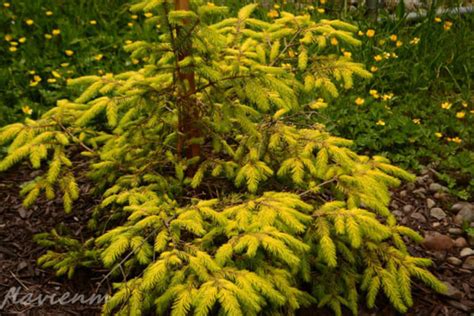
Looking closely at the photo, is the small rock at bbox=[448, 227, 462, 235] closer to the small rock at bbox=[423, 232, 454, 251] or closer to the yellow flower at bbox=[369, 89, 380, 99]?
the small rock at bbox=[423, 232, 454, 251]

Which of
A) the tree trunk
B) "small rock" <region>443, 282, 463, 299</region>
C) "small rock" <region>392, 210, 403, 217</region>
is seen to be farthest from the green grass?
the tree trunk

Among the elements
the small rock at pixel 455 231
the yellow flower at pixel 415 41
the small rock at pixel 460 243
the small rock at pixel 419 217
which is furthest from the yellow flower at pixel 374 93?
the small rock at pixel 460 243

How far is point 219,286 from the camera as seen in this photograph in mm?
2049

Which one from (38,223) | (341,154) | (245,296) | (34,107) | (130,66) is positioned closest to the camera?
(245,296)

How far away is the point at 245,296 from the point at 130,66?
3.44 m

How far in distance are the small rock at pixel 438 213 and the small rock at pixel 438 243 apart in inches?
9.2

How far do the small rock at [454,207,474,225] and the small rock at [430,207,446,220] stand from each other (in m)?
0.08

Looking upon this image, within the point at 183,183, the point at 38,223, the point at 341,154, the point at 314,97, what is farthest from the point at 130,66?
the point at 341,154

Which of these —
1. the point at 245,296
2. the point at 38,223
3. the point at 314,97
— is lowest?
the point at 38,223

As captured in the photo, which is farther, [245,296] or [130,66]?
[130,66]

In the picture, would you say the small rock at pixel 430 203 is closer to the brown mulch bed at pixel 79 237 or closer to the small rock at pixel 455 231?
the brown mulch bed at pixel 79 237

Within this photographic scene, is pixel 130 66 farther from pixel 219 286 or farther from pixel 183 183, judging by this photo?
pixel 219 286

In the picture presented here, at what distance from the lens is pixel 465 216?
354 cm

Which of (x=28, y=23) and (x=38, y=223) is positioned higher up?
(x=28, y=23)
